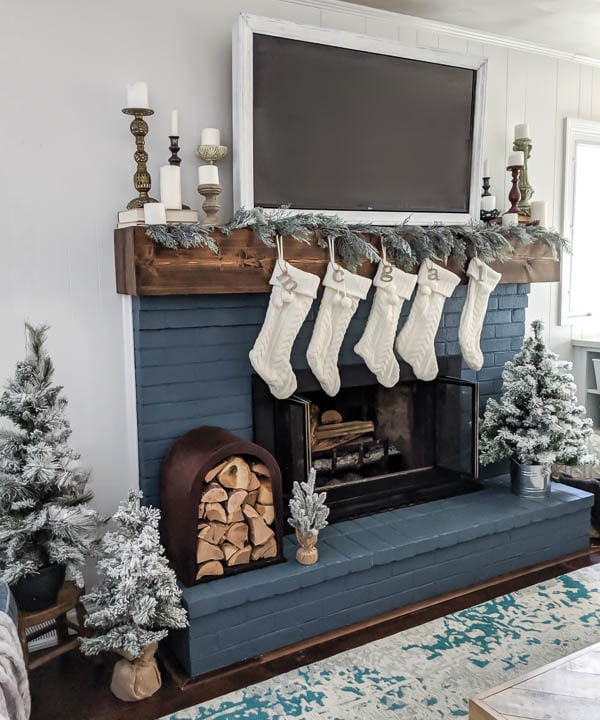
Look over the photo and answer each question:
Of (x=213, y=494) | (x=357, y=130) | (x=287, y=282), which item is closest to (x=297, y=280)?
(x=287, y=282)


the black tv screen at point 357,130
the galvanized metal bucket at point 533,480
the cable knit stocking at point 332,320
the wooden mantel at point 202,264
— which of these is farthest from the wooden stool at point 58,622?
the galvanized metal bucket at point 533,480

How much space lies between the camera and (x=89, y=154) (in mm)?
2256

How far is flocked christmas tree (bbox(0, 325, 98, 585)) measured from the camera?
1.93 meters

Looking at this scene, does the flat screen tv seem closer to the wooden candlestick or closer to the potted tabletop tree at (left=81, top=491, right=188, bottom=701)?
the wooden candlestick

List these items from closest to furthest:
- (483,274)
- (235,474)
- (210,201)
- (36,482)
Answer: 1. (36,482)
2. (235,474)
3. (210,201)
4. (483,274)

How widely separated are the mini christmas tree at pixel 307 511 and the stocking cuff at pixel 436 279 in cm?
92

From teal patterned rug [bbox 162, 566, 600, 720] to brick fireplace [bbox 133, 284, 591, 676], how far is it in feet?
0.53

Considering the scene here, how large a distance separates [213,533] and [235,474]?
8.1 inches

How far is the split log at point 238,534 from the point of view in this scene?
2.22 metres

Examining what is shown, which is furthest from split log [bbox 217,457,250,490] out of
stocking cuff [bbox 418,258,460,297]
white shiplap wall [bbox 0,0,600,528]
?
stocking cuff [bbox 418,258,460,297]

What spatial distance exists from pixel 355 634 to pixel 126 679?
80cm

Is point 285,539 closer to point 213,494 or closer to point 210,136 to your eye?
point 213,494

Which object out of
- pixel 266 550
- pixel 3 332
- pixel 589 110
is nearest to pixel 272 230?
pixel 3 332

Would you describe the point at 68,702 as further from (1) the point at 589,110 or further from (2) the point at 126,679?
(1) the point at 589,110
